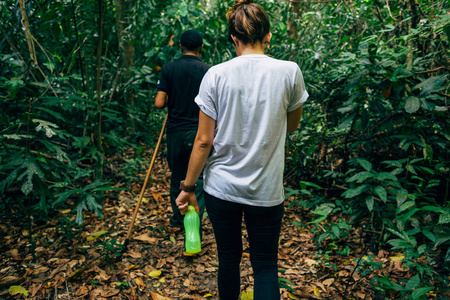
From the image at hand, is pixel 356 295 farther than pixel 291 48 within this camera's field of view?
No

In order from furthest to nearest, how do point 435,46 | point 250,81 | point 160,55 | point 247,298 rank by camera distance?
point 160,55
point 435,46
point 247,298
point 250,81

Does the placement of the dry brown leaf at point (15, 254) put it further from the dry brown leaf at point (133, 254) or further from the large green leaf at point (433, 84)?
the large green leaf at point (433, 84)

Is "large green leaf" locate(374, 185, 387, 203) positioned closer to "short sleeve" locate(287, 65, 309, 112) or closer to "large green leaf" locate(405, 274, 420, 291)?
"large green leaf" locate(405, 274, 420, 291)

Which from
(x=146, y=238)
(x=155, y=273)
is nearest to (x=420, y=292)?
(x=155, y=273)

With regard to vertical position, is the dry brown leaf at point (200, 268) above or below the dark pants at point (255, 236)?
below

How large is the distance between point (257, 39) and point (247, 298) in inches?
78.7

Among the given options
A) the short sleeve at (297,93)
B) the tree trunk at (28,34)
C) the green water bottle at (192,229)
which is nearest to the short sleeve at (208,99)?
the short sleeve at (297,93)

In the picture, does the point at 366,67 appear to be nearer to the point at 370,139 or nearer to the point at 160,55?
the point at 370,139

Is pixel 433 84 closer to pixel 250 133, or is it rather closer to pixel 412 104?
pixel 412 104

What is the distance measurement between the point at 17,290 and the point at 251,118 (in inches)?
93.5

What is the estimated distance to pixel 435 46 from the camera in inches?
136

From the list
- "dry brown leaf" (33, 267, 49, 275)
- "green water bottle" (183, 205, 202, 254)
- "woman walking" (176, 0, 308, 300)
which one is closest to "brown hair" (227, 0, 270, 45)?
"woman walking" (176, 0, 308, 300)

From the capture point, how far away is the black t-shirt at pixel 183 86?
10.3 feet

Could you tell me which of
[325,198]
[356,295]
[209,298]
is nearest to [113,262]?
[209,298]
